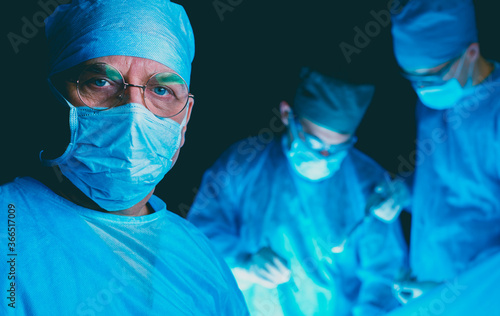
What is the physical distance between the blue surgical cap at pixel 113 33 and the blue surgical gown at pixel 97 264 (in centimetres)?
45

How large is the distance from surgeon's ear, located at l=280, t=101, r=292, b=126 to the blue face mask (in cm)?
126

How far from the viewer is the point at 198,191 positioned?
2494mm

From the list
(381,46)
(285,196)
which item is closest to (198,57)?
(285,196)

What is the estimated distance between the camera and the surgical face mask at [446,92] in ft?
7.41

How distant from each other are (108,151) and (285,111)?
140 cm

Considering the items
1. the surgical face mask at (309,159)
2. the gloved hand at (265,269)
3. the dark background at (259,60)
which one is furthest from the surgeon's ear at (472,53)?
the gloved hand at (265,269)

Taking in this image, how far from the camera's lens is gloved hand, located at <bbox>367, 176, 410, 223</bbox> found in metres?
2.41

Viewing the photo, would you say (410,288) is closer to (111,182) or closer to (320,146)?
(320,146)

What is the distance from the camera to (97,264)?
122cm

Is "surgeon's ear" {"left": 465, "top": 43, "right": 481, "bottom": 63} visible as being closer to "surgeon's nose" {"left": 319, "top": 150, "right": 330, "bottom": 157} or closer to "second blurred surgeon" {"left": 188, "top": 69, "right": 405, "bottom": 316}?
"second blurred surgeon" {"left": 188, "top": 69, "right": 405, "bottom": 316}

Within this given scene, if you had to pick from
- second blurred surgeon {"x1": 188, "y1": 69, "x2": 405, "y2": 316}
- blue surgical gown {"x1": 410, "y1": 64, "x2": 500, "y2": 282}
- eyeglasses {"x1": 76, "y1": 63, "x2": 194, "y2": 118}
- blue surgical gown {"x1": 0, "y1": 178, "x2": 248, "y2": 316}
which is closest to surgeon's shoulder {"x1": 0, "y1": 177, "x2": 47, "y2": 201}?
blue surgical gown {"x1": 0, "y1": 178, "x2": 248, "y2": 316}

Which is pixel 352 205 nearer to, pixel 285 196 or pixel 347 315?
pixel 285 196

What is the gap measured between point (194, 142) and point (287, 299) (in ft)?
3.58

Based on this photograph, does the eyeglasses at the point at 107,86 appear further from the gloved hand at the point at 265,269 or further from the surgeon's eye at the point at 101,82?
the gloved hand at the point at 265,269
